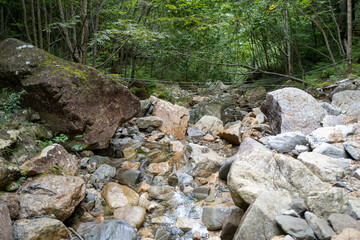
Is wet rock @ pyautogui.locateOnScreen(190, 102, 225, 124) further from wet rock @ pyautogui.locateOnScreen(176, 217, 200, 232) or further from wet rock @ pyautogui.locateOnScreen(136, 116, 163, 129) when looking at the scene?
wet rock @ pyautogui.locateOnScreen(176, 217, 200, 232)

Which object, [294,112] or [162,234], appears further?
[294,112]

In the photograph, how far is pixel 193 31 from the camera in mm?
9961

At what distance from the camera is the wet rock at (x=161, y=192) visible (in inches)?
150

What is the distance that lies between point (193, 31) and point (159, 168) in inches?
283

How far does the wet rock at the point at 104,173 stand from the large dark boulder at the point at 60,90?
74 cm

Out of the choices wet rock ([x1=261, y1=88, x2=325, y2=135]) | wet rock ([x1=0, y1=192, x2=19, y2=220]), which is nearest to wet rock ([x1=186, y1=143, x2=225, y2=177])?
wet rock ([x1=261, y1=88, x2=325, y2=135])

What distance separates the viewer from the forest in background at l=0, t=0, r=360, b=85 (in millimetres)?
6711

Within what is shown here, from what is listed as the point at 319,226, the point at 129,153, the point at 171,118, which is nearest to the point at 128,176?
the point at 129,153

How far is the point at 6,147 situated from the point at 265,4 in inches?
307

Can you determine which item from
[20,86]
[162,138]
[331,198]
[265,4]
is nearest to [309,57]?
[265,4]

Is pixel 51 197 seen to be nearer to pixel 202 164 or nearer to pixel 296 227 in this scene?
pixel 202 164

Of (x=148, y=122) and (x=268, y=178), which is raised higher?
(x=268, y=178)

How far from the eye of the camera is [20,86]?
4375 mm

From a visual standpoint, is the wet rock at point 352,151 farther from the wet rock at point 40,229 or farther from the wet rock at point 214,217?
the wet rock at point 40,229
